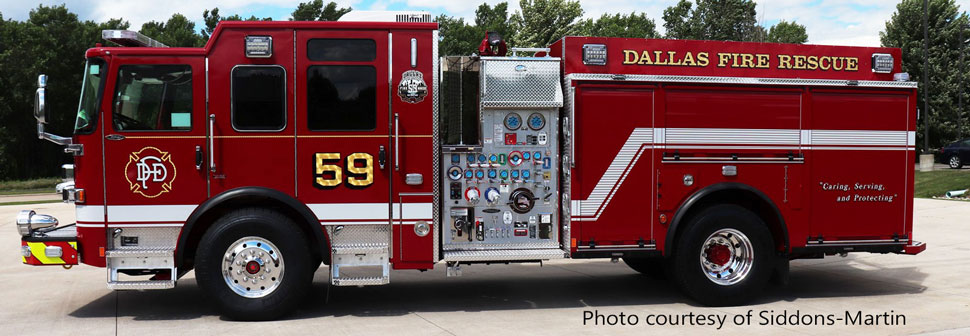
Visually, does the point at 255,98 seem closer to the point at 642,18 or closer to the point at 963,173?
the point at 963,173

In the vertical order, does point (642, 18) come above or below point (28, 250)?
above

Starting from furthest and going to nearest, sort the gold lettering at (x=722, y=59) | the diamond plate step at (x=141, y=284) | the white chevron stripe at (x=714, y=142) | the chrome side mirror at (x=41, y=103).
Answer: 1. the gold lettering at (x=722, y=59)
2. the white chevron stripe at (x=714, y=142)
3. the diamond plate step at (x=141, y=284)
4. the chrome side mirror at (x=41, y=103)

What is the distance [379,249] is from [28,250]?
3096 mm

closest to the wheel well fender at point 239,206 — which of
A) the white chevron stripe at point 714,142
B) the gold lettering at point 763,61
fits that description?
the white chevron stripe at point 714,142

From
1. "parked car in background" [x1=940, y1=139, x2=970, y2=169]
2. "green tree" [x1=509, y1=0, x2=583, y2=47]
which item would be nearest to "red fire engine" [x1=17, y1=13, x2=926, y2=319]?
"parked car in background" [x1=940, y1=139, x2=970, y2=169]

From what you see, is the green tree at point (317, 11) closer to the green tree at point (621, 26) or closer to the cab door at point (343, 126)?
the green tree at point (621, 26)

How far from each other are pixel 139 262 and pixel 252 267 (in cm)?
100

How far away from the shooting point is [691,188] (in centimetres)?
744

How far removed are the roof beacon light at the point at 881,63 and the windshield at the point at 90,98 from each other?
25.0ft

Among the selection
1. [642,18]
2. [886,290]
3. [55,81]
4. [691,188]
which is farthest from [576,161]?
[642,18]

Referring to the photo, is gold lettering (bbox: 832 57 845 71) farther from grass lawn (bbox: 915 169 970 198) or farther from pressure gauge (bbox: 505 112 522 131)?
grass lawn (bbox: 915 169 970 198)

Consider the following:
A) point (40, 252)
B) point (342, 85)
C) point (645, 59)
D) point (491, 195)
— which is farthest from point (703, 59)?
point (40, 252)

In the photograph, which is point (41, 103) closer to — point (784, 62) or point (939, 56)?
point (784, 62)

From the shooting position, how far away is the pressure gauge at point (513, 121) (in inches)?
283
